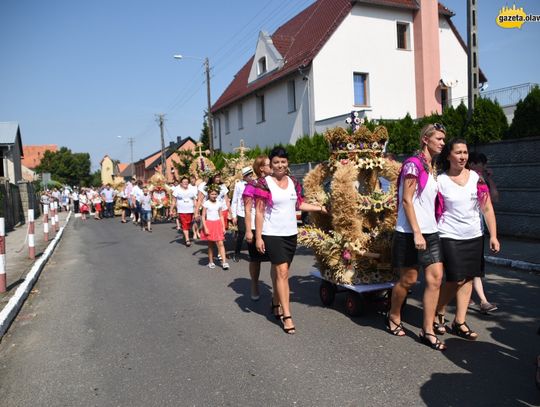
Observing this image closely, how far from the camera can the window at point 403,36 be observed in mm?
25777

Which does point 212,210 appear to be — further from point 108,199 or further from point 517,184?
point 108,199

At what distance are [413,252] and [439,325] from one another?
91 centimetres

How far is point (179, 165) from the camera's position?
62.6 feet

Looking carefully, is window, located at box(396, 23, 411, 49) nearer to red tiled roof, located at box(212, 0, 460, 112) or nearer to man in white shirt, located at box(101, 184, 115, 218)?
red tiled roof, located at box(212, 0, 460, 112)

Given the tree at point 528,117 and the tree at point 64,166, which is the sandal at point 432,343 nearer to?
the tree at point 528,117

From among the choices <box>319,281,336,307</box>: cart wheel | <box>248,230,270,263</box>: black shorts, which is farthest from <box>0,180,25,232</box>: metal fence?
<box>319,281,336,307</box>: cart wheel

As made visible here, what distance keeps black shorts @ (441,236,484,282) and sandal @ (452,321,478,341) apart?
1.74 feet

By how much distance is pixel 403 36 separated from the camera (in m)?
26.0

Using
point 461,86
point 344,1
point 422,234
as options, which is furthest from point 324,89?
point 422,234

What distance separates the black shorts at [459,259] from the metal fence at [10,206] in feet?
56.8

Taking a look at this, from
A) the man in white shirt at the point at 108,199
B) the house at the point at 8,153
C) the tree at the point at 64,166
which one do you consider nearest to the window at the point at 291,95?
the man in white shirt at the point at 108,199

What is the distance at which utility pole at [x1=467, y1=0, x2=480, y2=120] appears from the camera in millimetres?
11383

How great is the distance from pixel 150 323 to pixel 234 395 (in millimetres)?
2350

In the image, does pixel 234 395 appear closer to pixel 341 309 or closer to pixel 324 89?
pixel 341 309
